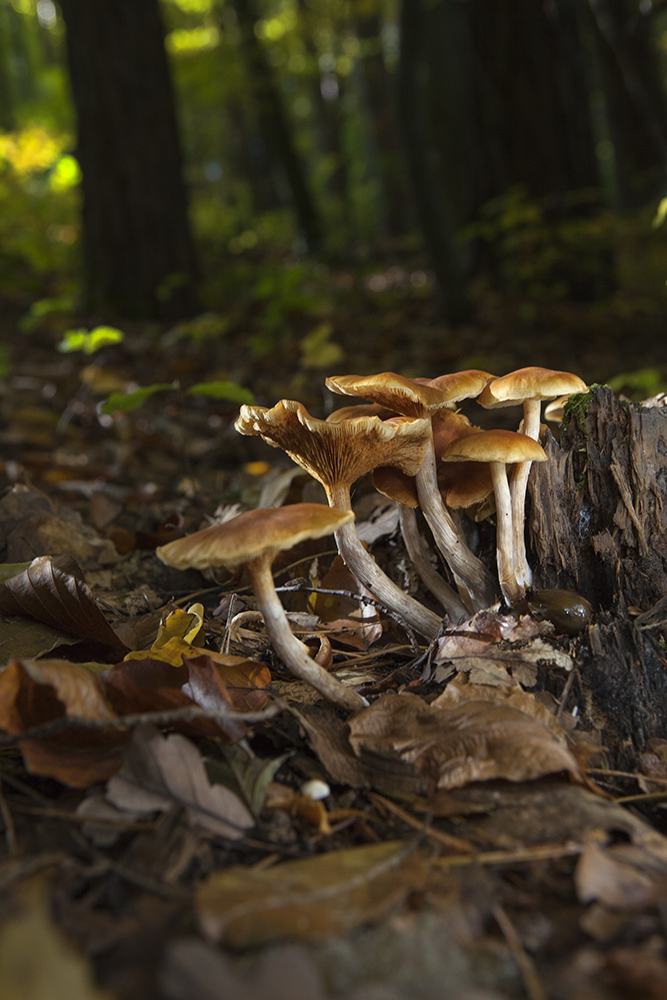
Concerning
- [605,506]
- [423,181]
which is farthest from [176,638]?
[423,181]

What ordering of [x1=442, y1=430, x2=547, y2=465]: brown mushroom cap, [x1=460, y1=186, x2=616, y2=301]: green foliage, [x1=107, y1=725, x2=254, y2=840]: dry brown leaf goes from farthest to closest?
[x1=460, y1=186, x2=616, y2=301]: green foliage → [x1=442, y1=430, x2=547, y2=465]: brown mushroom cap → [x1=107, y1=725, x2=254, y2=840]: dry brown leaf

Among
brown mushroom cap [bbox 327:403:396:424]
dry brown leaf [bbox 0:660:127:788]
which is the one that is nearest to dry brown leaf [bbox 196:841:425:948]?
dry brown leaf [bbox 0:660:127:788]

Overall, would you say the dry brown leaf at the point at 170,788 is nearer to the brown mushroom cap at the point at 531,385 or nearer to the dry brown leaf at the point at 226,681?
the dry brown leaf at the point at 226,681

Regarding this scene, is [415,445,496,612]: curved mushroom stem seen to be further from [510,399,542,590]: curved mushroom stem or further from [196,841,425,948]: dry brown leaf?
[196,841,425,948]: dry brown leaf

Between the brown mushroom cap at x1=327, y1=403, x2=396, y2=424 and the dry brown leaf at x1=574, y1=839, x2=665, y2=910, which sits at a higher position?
the brown mushroom cap at x1=327, y1=403, x2=396, y2=424

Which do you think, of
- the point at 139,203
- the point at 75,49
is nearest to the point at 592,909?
the point at 139,203

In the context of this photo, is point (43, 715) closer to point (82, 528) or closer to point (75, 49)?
point (82, 528)

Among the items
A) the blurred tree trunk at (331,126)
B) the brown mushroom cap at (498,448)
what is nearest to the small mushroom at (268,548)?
the brown mushroom cap at (498,448)

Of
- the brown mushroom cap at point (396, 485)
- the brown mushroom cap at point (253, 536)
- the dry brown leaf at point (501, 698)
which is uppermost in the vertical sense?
the brown mushroom cap at point (253, 536)
